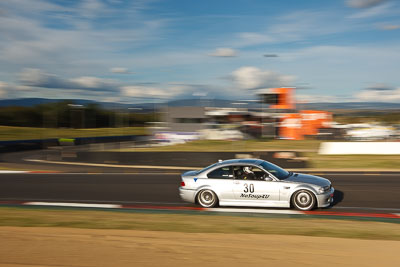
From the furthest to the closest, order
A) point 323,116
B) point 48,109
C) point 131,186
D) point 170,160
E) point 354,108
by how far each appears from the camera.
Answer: point 48,109 → point 323,116 → point 354,108 → point 170,160 → point 131,186

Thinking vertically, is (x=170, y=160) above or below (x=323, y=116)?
below

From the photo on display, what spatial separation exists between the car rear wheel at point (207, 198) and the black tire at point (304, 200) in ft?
6.43

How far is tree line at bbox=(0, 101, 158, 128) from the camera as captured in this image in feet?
218

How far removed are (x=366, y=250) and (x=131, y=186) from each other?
952 centimetres

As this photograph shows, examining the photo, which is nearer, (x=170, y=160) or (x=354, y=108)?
(x=170, y=160)

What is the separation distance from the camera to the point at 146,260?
562 centimetres

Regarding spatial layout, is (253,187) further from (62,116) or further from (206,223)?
(62,116)

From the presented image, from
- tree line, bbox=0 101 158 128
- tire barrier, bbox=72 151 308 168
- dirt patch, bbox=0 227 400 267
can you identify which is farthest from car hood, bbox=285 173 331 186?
tree line, bbox=0 101 158 128

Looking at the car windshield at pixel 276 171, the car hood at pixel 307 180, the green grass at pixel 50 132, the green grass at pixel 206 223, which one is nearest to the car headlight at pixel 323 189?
the car hood at pixel 307 180

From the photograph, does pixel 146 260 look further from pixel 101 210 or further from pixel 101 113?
pixel 101 113

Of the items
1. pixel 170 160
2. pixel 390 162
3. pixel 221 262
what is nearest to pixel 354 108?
pixel 390 162

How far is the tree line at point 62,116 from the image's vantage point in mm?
66562

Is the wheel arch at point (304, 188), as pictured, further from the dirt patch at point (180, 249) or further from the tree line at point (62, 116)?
the tree line at point (62, 116)

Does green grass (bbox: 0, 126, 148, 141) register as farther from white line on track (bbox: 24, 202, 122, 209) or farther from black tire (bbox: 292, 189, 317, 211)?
black tire (bbox: 292, 189, 317, 211)
